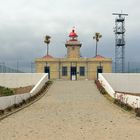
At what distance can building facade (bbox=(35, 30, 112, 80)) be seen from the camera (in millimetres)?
56562

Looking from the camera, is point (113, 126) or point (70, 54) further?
point (70, 54)

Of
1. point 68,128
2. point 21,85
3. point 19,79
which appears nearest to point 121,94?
point 68,128

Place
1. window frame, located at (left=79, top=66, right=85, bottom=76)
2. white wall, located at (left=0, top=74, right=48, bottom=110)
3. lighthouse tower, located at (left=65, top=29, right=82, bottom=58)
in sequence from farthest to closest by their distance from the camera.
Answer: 1. lighthouse tower, located at (left=65, top=29, right=82, bottom=58)
2. window frame, located at (left=79, top=66, right=85, bottom=76)
3. white wall, located at (left=0, top=74, right=48, bottom=110)

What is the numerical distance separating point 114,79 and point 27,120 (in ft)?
100

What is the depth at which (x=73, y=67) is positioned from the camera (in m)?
56.8

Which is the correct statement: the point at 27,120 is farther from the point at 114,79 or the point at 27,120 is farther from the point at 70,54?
the point at 70,54

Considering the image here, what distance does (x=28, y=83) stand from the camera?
160 feet

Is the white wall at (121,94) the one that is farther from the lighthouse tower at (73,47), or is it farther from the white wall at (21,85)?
the lighthouse tower at (73,47)

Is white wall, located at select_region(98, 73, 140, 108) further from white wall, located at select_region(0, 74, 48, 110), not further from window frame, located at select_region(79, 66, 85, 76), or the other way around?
window frame, located at select_region(79, 66, 85, 76)

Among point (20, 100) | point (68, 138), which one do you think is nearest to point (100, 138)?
point (68, 138)

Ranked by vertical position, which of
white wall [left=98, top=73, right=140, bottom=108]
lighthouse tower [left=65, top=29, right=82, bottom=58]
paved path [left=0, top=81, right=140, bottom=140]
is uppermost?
lighthouse tower [left=65, top=29, right=82, bottom=58]

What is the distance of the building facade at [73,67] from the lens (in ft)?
186

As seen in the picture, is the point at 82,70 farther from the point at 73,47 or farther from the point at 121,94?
the point at 121,94

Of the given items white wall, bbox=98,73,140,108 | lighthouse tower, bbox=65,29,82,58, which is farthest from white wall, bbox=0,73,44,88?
lighthouse tower, bbox=65,29,82,58
